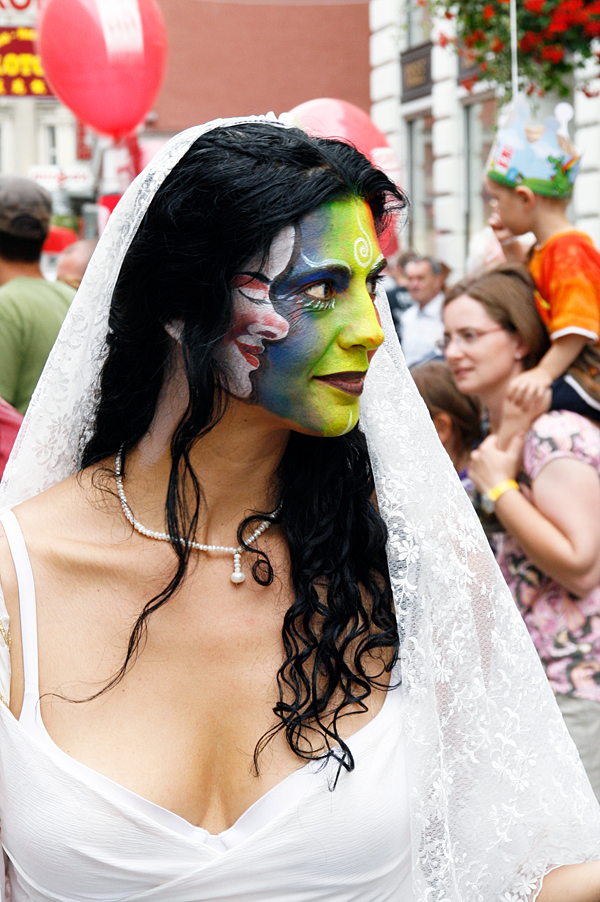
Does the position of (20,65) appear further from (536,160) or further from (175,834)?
(175,834)

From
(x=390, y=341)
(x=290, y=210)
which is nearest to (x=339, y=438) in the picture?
(x=390, y=341)

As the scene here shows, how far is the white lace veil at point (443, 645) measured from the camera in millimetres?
1453

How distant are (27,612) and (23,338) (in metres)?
2.57

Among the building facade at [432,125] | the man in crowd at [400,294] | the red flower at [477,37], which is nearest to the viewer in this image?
the red flower at [477,37]

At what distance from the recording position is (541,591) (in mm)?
2664

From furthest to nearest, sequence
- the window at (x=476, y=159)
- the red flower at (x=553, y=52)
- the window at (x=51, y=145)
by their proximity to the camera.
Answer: the window at (x=51, y=145) → the window at (x=476, y=159) → the red flower at (x=553, y=52)

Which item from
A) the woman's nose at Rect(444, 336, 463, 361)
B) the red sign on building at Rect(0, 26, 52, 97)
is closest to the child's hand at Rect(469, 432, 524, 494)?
the woman's nose at Rect(444, 336, 463, 361)

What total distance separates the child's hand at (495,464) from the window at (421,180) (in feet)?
36.4

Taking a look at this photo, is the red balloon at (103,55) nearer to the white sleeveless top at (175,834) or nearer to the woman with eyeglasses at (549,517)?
the woman with eyeglasses at (549,517)

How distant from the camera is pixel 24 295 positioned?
3.95 meters

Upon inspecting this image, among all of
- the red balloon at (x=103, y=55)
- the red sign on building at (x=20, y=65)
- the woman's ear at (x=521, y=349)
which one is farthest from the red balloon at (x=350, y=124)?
the red sign on building at (x=20, y=65)

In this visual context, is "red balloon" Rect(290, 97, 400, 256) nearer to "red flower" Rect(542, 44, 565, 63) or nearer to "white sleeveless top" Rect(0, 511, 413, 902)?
"red flower" Rect(542, 44, 565, 63)

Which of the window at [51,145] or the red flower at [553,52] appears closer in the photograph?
the red flower at [553,52]

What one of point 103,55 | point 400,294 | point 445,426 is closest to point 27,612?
point 445,426
